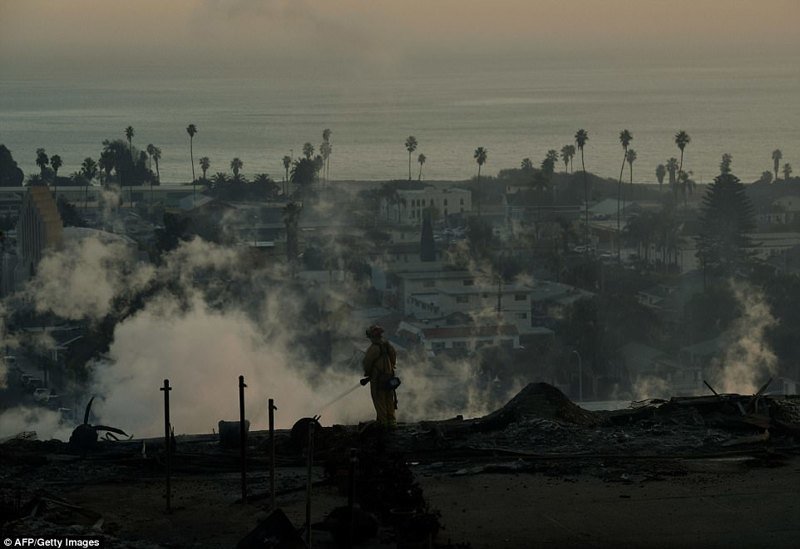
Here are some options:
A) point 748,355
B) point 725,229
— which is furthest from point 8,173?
point 748,355

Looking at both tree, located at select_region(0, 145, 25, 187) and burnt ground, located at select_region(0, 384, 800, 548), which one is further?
tree, located at select_region(0, 145, 25, 187)

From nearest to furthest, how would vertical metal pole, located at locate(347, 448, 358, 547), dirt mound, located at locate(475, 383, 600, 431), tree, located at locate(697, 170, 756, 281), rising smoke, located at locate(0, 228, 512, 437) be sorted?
vertical metal pole, located at locate(347, 448, 358, 547), dirt mound, located at locate(475, 383, 600, 431), rising smoke, located at locate(0, 228, 512, 437), tree, located at locate(697, 170, 756, 281)

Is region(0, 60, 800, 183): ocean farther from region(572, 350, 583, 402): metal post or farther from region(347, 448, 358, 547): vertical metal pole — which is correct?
region(347, 448, 358, 547): vertical metal pole

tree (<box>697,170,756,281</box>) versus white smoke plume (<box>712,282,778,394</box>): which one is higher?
tree (<box>697,170,756,281</box>)

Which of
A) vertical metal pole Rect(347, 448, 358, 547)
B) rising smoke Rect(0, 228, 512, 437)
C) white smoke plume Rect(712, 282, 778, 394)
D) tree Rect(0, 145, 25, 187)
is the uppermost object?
vertical metal pole Rect(347, 448, 358, 547)

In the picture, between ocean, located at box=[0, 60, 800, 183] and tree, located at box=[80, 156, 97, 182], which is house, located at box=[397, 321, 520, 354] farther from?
ocean, located at box=[0, 60, 800, 183]

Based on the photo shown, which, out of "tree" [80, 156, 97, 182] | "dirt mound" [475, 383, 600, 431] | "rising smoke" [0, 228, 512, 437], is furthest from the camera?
"tree" [80, 156, 97, 182]

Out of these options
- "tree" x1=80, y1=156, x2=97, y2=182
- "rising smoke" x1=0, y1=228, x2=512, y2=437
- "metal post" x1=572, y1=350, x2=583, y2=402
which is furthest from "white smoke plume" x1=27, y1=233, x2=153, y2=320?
"tree" x1=80, y1=156, x2=97, y2=182
